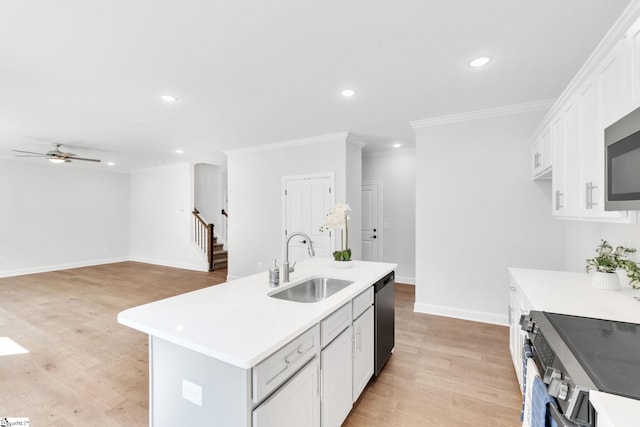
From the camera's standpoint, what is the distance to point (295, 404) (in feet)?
4.32

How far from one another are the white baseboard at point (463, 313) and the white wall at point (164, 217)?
17.7 feet

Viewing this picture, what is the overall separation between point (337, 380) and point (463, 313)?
2.70 metres

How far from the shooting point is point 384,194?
5.87m

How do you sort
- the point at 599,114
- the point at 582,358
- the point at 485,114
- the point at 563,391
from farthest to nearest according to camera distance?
the point at 485,114 < the point at 599,114 < the point at 582,358 < the point at 563,391

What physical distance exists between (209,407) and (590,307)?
7.06 feet

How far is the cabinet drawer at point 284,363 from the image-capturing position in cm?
111

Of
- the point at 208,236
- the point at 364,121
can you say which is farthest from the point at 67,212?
the point at 364,121

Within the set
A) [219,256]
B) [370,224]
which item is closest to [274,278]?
[370,224]

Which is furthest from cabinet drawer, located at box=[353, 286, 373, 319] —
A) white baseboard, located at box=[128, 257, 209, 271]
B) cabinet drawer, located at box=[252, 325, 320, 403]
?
white baseboard, located at box=[128, 257, 209, 271]

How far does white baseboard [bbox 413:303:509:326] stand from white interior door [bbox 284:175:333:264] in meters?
1.69

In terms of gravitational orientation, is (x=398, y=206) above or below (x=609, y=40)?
below

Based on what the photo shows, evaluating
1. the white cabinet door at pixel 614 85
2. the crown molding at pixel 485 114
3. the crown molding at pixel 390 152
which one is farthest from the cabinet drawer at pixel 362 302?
the crown molding at pixel 390 152

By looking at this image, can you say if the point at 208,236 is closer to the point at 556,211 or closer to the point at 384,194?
the point at 384,194

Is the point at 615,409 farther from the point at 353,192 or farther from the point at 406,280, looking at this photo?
the point at 406,280
